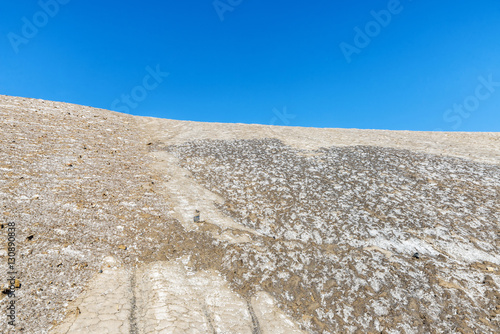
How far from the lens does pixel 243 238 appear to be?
9469 mm

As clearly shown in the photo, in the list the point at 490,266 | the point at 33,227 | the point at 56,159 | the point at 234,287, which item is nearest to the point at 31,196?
the point at 33,227

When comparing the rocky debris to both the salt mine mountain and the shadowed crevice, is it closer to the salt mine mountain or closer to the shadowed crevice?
the salt mine mountain

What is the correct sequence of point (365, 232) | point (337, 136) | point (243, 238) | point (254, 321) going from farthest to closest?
point (337, 136), point (365, 232), point (243, 238), point (254, 321)

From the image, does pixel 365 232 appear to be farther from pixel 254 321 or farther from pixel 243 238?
→ pixel 254 321

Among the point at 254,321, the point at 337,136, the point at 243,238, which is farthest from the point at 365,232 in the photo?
the point at 337,136

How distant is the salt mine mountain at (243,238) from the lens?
659 cm

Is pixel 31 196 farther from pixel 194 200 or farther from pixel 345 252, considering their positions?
pixel 345 252

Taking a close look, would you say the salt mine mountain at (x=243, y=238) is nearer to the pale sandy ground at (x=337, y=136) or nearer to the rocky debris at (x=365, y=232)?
the rocky debris at (x=365, y=232)

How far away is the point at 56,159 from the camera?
12.6m

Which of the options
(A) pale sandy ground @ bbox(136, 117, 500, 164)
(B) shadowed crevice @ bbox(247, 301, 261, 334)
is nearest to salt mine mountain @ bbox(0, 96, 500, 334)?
(B) shadowed crevice @ bbox(247, 301, 261, 334)

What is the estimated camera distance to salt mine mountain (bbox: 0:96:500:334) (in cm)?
659

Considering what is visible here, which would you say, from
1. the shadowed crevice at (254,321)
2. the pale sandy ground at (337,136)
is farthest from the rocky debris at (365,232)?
the pale sandy ground at (337,136)

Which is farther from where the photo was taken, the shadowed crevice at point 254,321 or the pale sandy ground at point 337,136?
the pale sandy ground at point 337,136

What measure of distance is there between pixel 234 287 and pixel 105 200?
6066 mm
